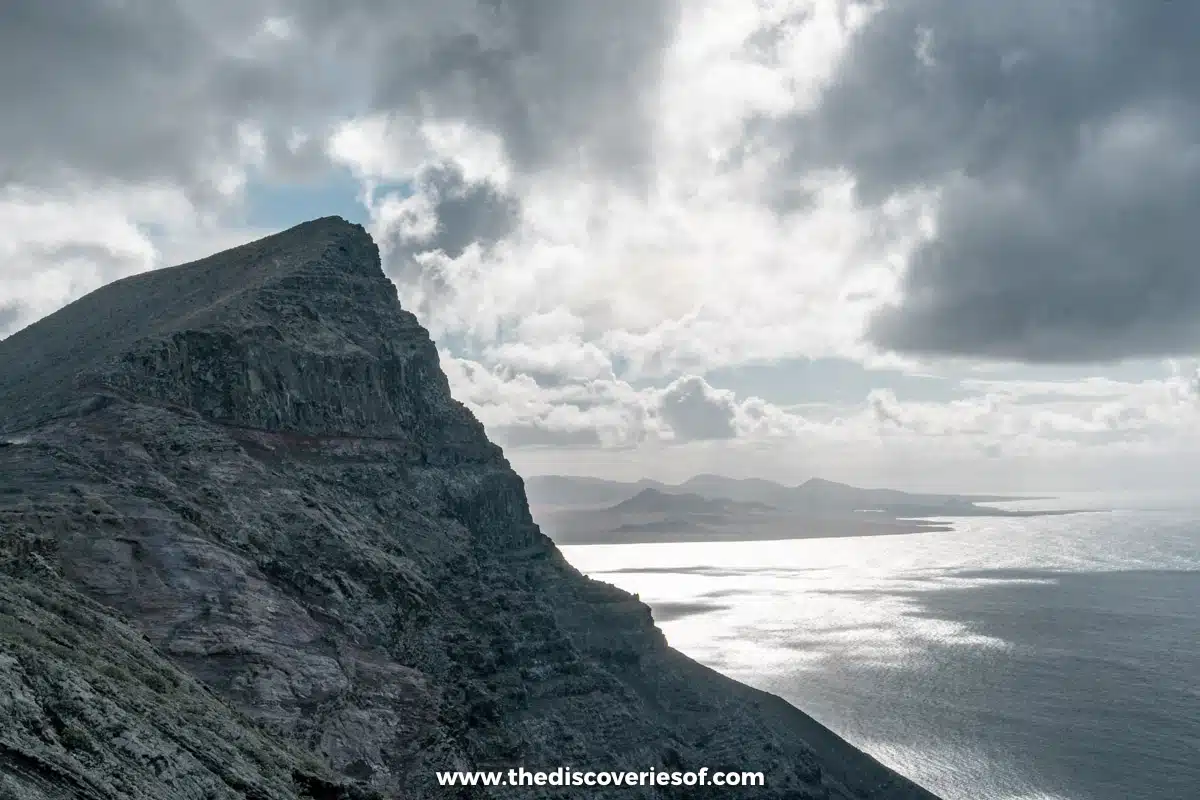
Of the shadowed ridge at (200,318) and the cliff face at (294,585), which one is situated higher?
the shadowed ridge at (200,318)

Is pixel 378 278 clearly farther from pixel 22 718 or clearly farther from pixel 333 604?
pixel 22 718

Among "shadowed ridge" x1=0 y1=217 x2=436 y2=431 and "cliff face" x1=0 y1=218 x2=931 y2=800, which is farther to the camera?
"shadowed ridge" x1=0 y1=217 x2=436 y2=431

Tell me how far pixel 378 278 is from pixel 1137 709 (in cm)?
15556

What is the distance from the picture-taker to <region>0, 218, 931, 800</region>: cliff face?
38094 millimetres

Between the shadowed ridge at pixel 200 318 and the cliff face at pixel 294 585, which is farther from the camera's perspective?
the shadowed ridge at pixel 200 318

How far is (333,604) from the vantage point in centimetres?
7231

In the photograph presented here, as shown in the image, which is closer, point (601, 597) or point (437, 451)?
point (437, 451)

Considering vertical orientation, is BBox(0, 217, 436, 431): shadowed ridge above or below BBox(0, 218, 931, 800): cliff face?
above

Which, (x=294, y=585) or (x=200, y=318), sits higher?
(x=200, y=318)

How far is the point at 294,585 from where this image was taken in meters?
70.5

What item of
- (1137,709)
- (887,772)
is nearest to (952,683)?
(1137,709)

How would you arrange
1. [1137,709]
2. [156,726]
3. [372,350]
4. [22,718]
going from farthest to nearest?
[1137,709], [372,350], [156,726], [22,718]

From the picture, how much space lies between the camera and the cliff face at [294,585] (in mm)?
38094

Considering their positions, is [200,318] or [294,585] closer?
[294,585]
